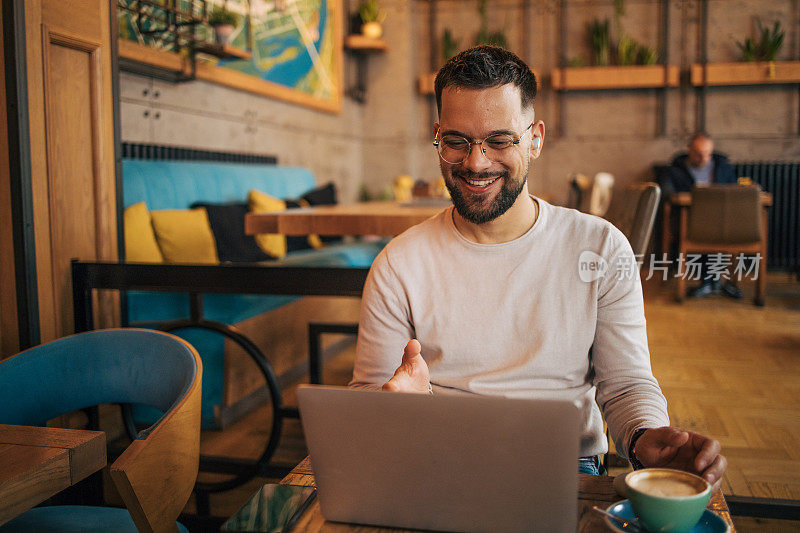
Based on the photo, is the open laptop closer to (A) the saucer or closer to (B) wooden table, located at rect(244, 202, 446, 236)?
(A) the saucer

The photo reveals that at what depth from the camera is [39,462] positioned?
3.02 ft

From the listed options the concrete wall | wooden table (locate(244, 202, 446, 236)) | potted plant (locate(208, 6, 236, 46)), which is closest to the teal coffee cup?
wooden table (locate(244, 202, 446, 236))

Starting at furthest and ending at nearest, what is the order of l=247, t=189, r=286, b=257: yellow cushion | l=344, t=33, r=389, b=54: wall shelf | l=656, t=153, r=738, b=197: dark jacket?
1. l=344, t=33, r=389, b=54: wall shelf
2. l=656, t=153, r=738, b=197: dark jacket
3. l=247, t=189, r=286, b=257: yellow cushion

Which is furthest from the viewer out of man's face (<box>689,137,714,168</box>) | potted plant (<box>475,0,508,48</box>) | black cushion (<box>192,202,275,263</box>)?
potted plant (<box>475,0,508,48</box>)

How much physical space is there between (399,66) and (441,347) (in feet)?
22.3

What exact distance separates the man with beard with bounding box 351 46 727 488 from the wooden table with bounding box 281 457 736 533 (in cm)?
33

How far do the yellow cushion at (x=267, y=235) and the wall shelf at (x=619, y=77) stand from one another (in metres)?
4.19

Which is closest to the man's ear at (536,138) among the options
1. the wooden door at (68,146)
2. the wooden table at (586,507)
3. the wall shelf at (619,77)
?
the wooden table at (586,507)

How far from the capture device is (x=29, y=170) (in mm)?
1810

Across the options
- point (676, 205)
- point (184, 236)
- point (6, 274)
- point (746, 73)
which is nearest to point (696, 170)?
point (676, 205)

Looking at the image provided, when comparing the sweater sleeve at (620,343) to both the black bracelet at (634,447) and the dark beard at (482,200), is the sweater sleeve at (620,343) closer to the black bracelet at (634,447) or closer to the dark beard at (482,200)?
the black bracelet at (634,447)

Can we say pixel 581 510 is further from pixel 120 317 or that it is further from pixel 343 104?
pixel 343 104

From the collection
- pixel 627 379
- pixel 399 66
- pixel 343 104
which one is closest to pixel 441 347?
pixel 627 379

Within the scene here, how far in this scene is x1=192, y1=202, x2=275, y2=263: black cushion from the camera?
3.42 meters
